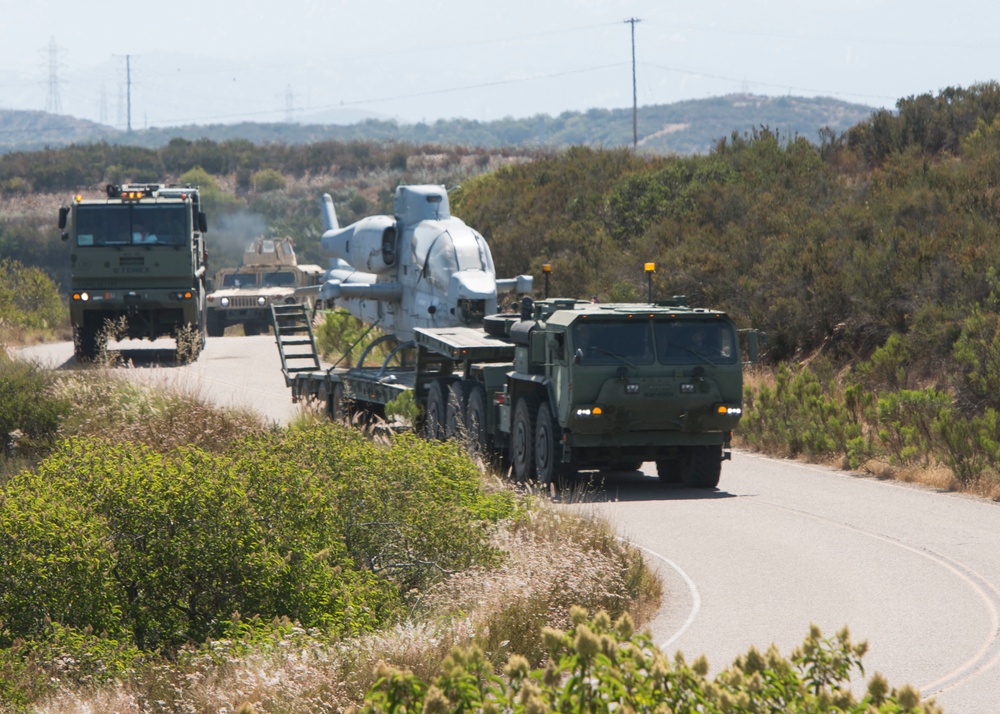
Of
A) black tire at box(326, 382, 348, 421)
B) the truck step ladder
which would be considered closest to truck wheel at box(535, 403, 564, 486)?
black tire at box(326, 382, 348, 421)

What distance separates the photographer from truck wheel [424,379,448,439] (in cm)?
1777

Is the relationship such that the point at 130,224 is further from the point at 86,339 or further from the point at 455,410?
the point at 455,410

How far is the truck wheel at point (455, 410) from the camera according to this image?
17.1 m

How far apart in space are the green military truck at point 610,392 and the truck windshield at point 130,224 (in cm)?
1567

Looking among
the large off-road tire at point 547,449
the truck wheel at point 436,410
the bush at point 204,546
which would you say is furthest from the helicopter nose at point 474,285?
the bush at point 204,546

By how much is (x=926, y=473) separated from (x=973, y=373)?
256 centimetres

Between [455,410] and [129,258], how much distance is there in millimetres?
15674

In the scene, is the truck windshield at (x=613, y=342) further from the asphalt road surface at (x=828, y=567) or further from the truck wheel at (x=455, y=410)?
the truck wheel at (x=455, y=410)

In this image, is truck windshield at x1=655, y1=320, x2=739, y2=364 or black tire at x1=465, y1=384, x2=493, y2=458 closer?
truck windshield at x1=655, y1=320, x2=739, y2=364

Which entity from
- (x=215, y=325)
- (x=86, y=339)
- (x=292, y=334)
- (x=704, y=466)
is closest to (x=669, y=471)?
(x=704, y=466)

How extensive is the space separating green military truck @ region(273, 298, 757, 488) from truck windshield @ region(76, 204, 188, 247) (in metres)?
15.7

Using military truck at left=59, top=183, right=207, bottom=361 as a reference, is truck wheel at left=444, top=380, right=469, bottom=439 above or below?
below

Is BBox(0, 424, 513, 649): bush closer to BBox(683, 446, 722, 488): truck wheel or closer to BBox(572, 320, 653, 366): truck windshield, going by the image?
BBox(572, 320, 653, 366): truck windshield

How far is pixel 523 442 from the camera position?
15.8 m
